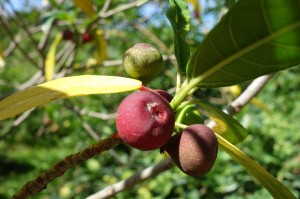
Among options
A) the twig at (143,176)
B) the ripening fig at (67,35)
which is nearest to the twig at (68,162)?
the twig at (143,176)

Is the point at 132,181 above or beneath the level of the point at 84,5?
beneath

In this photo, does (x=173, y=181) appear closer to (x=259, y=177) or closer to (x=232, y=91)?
(x=232, y=91)

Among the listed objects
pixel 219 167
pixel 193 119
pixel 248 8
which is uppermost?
pixel 248 8

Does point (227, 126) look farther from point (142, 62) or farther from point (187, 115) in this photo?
point (142, 62)

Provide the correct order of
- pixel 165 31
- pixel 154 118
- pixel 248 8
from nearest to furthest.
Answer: pixel 248 8, pixel 154 118, pixel 165 31

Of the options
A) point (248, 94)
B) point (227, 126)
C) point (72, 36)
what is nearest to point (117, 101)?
point (72, 36)

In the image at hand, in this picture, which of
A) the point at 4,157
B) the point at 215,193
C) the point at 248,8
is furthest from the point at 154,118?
the point at 4,157
